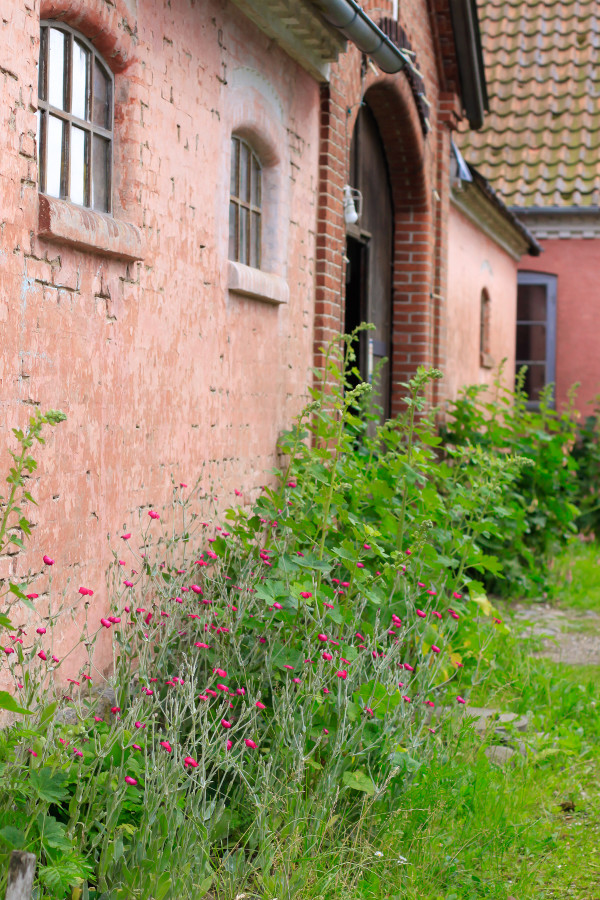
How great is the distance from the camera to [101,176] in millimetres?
3713

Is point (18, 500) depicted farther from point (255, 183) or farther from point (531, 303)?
point (531, 303)

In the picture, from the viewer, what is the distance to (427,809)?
320 cm

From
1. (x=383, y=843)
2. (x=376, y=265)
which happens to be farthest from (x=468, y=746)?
(x=376, y=265)

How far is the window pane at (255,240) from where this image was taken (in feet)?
17.1

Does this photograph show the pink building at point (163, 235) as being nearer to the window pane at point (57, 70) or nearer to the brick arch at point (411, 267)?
the window pane at point (57, 70)

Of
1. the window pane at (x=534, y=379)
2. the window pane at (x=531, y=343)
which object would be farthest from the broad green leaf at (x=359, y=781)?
the window pane at (x=531, y=343)

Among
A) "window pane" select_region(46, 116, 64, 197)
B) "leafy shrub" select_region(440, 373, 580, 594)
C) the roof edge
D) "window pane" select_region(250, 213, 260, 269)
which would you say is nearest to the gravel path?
"leafy shrub" select_region(440, 373, 580, 594)

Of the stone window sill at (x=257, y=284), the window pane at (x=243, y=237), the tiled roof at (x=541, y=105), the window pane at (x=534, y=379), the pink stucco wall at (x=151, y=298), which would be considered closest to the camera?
the pink stucco wall at (x=151, y=298)

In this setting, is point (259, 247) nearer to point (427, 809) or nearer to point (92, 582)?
point (92, 582)

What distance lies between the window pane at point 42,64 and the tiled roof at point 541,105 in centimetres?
1092


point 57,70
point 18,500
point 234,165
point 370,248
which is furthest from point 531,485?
point 18,500

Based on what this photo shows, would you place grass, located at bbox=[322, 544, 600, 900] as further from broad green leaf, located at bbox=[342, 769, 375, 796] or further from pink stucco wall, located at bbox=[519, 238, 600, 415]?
pink stucco wall, located at bbox=[519, 238, 600, 415]

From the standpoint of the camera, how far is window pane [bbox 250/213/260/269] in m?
5.22

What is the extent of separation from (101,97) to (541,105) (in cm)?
1170
